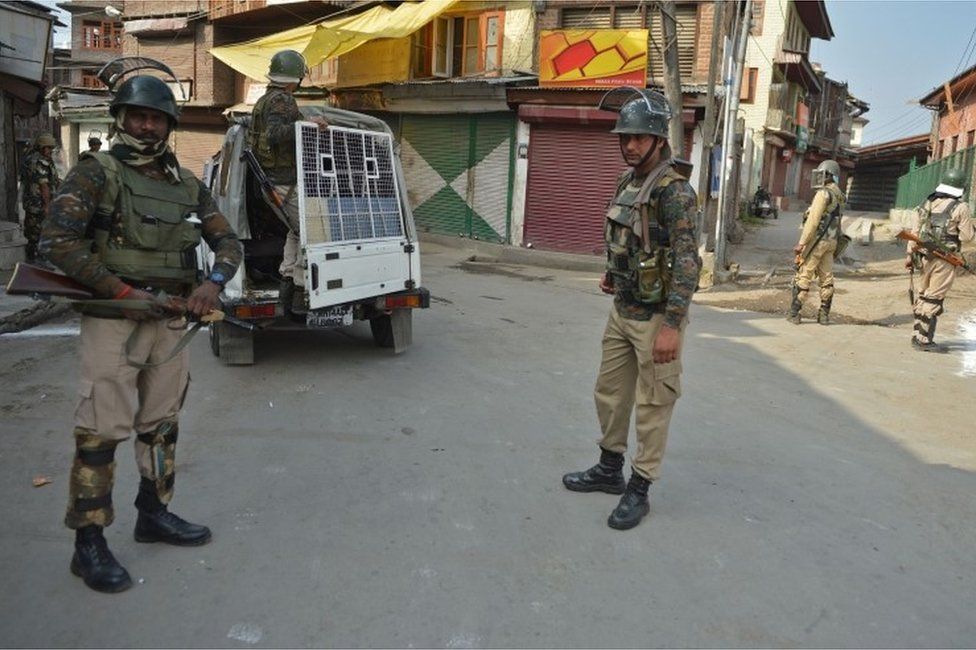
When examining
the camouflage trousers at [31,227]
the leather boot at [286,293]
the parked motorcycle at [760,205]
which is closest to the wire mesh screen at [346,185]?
the leather boot at [286,293]

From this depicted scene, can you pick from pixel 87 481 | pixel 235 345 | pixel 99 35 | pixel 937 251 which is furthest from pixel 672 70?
pixel 99 35

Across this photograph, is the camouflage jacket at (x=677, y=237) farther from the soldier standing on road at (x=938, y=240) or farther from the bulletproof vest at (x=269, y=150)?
the soldier standing on road at (x=938, y=240)

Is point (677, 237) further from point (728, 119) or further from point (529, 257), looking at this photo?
point (529, 257)

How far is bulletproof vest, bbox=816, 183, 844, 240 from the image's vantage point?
9.19 metres

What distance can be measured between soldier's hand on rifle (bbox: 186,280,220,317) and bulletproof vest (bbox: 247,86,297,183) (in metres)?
3.10

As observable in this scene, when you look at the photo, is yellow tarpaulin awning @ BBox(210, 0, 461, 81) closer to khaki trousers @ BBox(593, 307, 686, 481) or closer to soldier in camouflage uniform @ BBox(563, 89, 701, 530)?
soldier in camouflage uniform @ BBox(563, 89, 701, 530)

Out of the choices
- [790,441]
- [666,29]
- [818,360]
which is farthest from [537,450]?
[666,29]

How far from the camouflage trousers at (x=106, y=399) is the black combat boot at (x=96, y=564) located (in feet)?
0.20

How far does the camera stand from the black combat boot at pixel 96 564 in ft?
9.78

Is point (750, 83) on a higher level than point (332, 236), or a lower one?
higher

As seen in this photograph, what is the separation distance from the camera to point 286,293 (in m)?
6.21

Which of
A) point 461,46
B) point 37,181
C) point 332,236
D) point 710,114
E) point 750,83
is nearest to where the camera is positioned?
point 332,236

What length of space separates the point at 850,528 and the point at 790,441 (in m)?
1.38

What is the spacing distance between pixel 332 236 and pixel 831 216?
6.08m
